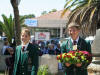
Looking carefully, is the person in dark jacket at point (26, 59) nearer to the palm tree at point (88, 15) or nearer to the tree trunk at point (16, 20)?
the tree trunk at point (16, 20)

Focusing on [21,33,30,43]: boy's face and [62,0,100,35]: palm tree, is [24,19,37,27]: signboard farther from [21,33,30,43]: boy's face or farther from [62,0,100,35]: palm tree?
[21,33,30,43]: boy's face

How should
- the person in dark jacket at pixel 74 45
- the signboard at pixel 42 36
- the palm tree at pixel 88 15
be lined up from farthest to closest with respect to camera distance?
the palm tree at pixel 88 15 → the signboard at pixel 42 36 → the person in dark jacket at pixel 74 45

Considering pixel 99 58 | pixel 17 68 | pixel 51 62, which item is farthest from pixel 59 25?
pixel 17 68

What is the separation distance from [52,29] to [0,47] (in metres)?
25.9

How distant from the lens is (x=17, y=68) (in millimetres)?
4152

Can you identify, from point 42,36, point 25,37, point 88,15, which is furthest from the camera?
point 88,15

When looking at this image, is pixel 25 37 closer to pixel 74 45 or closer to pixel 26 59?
pixel 26 59

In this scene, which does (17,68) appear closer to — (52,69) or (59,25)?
(52,69)

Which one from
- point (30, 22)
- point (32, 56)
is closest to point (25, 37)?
point (32, 56)

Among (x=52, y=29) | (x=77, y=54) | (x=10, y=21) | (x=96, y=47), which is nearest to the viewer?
(x=77, y=54)

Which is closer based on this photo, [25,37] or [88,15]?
[25,37]

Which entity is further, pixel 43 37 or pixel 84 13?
pixel 84 13

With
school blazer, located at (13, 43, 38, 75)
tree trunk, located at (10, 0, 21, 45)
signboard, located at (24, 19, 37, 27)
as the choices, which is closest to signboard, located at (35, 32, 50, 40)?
tree trunk, located at (10, 0, 21, 45)

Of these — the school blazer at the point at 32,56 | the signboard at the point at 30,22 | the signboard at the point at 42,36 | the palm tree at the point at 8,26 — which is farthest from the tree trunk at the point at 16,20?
the palm tree at the point at 8,26
